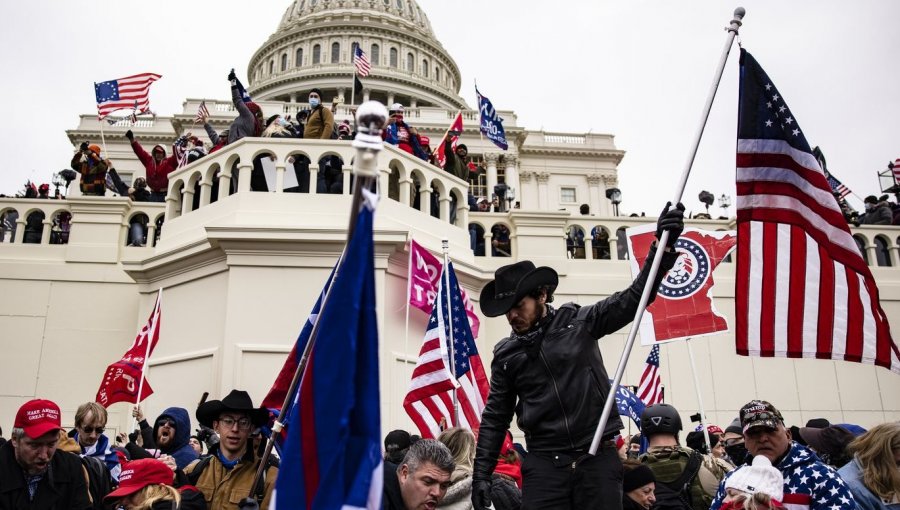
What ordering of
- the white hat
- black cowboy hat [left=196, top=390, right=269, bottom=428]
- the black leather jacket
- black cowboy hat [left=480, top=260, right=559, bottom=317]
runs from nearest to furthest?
the white hat → the black leather jacket → black cowboy hat [left=480, top=260, right=559, bottom=317] → black cowboy hat [left=196, top=390, right=269, bottom=428]

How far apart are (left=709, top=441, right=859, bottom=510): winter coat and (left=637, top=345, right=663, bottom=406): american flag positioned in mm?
7000

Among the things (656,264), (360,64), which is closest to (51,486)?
(656,264)

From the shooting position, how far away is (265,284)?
10688 millimetres

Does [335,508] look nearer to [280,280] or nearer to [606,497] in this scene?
[606,497]

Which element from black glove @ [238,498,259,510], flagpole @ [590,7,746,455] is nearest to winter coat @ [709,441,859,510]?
flagpole @ [590,7,746,455]

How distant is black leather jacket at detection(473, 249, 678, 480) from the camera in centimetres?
431

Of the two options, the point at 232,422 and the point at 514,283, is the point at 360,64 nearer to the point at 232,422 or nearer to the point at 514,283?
the point at 232,422

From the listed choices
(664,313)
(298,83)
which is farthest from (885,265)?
(298,83)

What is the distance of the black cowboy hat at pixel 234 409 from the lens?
483cm

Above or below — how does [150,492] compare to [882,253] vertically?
below

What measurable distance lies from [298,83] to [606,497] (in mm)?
79614

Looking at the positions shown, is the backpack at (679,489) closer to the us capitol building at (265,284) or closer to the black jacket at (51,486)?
the black jacket at (51,486)

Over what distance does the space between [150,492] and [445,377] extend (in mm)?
4305

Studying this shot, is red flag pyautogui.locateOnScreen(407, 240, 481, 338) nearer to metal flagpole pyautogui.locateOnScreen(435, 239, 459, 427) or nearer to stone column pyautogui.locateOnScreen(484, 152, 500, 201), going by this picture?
metal flagpole pyautogui.locateOnScreen(435, 239, 459, 427)
